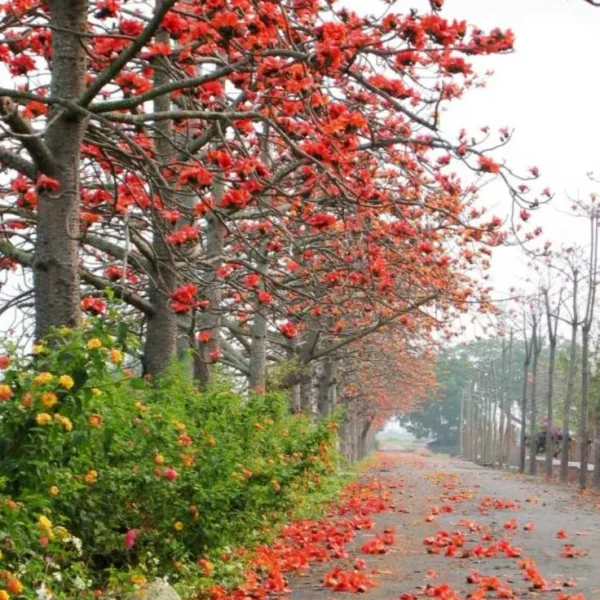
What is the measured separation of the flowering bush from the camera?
13.0 feet

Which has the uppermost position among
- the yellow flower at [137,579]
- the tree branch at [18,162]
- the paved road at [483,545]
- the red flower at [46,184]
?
the tree branch at [18,162]

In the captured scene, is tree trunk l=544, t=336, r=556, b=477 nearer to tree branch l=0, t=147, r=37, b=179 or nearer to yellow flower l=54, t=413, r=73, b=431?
tree branch l=0, t=147, r=37, b=179

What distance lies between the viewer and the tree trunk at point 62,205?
20.8 ft

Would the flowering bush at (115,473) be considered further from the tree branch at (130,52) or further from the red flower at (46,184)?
the tree branch at (130,52)

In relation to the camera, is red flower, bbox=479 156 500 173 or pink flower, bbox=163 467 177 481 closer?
pink flower, bbox=163 467 177 481

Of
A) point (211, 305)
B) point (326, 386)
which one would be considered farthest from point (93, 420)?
point (326, 386)

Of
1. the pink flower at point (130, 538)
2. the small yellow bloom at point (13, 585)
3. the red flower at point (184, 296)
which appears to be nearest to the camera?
the small yellow bloom at point (13, 585)

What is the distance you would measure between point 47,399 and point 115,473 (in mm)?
1837

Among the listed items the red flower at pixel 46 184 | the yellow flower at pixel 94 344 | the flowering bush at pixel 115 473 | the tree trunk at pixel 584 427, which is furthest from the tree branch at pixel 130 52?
the tree trunk at pixel 584 427

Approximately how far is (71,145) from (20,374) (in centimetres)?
275

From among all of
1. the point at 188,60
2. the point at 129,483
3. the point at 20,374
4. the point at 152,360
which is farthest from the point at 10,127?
the point at 152,360


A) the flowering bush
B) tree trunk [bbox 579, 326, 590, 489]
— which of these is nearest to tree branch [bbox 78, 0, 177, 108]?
the flowering bush

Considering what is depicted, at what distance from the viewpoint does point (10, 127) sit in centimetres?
638

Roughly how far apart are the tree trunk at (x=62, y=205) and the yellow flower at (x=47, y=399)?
2.50 m
